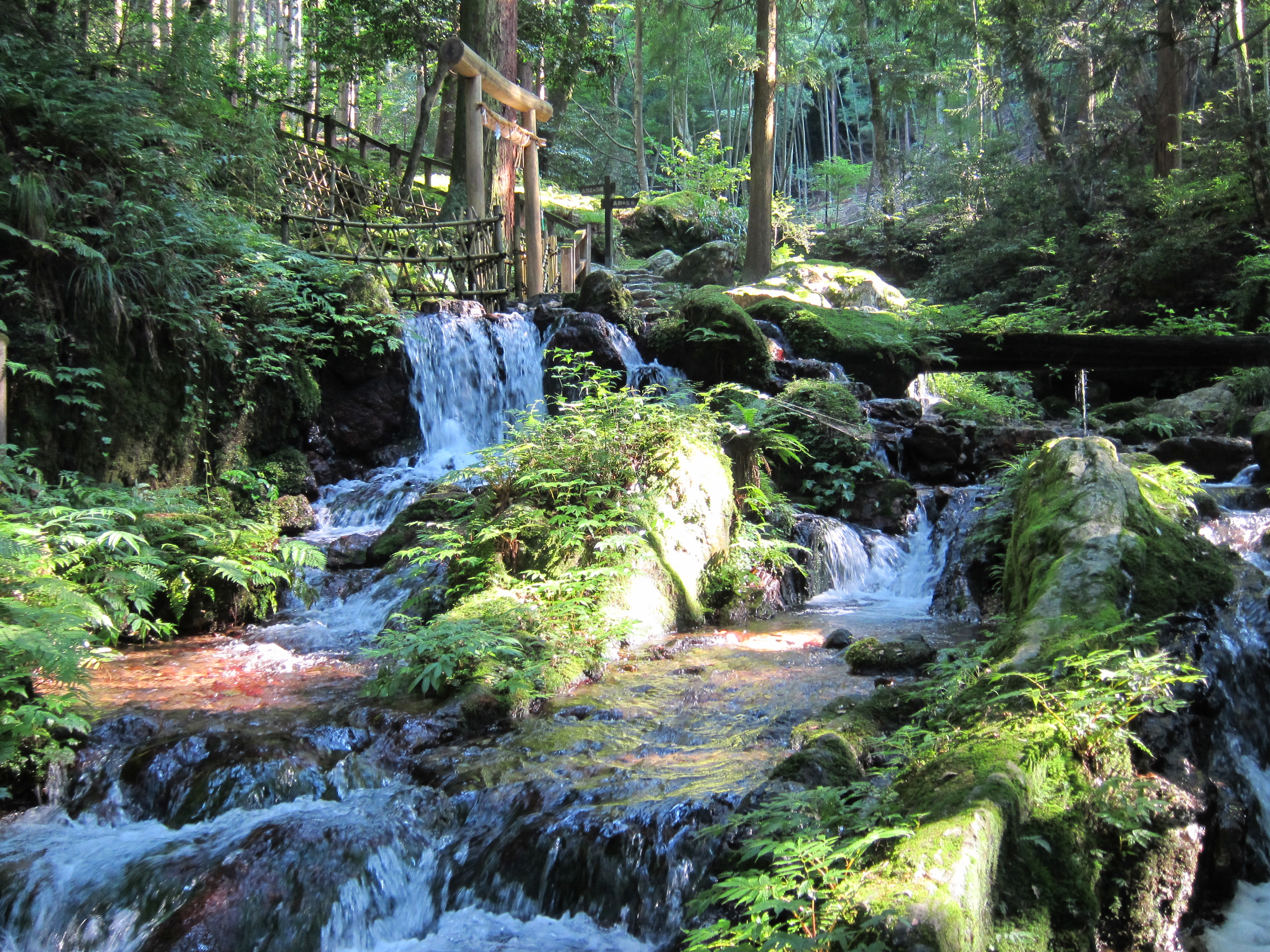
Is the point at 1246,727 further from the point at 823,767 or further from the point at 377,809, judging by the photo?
the point at 377,809

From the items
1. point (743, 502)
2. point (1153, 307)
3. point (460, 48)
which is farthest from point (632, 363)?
point (1153, 307)

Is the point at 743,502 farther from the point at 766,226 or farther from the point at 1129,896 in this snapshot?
the point at 766,226

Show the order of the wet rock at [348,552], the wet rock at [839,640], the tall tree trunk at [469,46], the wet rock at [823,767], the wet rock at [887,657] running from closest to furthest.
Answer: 1. the wet rock at [823,767]
2. the wet rock at [887,657]
3. the wet rock at [839,640]
4. the wet rock at [348,552]
5. the tall tree trunk at [469,46]

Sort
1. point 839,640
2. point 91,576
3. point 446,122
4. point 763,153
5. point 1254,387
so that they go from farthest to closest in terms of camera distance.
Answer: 1. point 446,122
2. point 763,153
3. point 1254,387
4. point 839,640
5. point 91,576

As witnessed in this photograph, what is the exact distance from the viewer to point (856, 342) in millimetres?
13727

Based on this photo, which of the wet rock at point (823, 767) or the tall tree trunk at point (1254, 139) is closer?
the wet rock at point (823, 767)

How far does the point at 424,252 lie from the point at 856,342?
7.32 meters

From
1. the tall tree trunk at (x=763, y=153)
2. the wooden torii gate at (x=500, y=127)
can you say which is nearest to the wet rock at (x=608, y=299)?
the wooden torii gate at (x=500, y=127)

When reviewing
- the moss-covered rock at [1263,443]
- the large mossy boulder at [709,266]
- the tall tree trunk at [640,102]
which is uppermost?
the tall tree trunk at [640,102]

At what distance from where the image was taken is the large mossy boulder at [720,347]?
1224 cm

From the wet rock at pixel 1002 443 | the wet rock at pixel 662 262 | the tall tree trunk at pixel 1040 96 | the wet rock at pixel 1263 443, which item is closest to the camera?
the wet rock at pixel 1263 443

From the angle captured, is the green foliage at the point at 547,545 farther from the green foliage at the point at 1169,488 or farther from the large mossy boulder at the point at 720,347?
the large mossy boulder at the point at 720,347

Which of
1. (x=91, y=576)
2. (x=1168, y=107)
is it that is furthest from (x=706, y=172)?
(x=91, y=576)

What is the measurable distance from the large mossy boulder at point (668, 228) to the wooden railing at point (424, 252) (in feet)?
43.5
